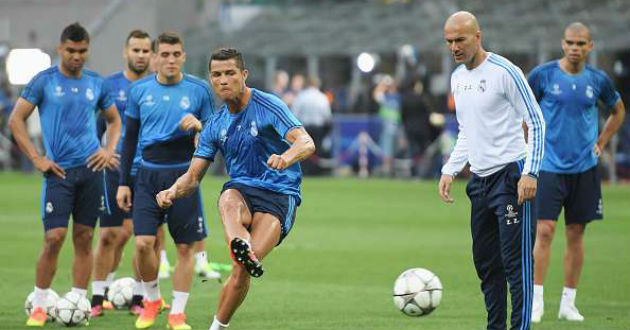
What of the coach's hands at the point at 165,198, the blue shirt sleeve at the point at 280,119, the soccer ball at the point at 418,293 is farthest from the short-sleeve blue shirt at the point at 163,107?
the soccer ball at the point at 418,293

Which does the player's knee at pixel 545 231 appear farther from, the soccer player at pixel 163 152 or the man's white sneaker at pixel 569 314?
the soccer player at pixel 163 152

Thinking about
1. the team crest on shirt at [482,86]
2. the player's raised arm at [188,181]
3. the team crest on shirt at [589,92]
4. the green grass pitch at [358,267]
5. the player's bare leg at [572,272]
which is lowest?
the green grass pitch at [358,267]

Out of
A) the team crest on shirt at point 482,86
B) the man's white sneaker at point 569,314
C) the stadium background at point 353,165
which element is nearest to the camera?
the team crest on shirt at point 482,86

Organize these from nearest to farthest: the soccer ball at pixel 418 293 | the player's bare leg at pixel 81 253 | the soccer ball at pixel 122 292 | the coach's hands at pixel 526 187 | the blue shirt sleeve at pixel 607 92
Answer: the coach's hands at pixel 526 187 < the soccer ball at pixel 418 293 < the player's bare leg at pixel 81 253 < the blue shirt sleeve at pixel 607 92 < the soccer ball at pixel 122 292

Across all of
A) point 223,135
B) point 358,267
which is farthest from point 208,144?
point 358,267

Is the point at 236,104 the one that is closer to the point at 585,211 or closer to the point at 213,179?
the point at 585,211

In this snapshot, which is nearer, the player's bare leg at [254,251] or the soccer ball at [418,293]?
the player's bare leg at [254,251]

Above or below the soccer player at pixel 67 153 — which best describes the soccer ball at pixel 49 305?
below

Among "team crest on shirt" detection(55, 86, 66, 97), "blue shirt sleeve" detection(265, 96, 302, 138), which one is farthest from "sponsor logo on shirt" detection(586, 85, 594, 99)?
"team crest on shirt" detection(55, 86, 66, 97)

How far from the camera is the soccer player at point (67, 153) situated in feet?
38.1

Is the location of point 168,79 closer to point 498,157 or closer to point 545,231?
point 498,157

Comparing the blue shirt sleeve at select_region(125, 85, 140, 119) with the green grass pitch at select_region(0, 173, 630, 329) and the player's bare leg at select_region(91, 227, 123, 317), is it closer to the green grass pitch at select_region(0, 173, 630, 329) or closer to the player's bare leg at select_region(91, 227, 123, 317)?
the player's bare leg at select_region(91, 227, 123, 317)

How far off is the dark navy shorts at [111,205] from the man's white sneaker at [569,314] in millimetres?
4319

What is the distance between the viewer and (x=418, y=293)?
10586 millimetres
